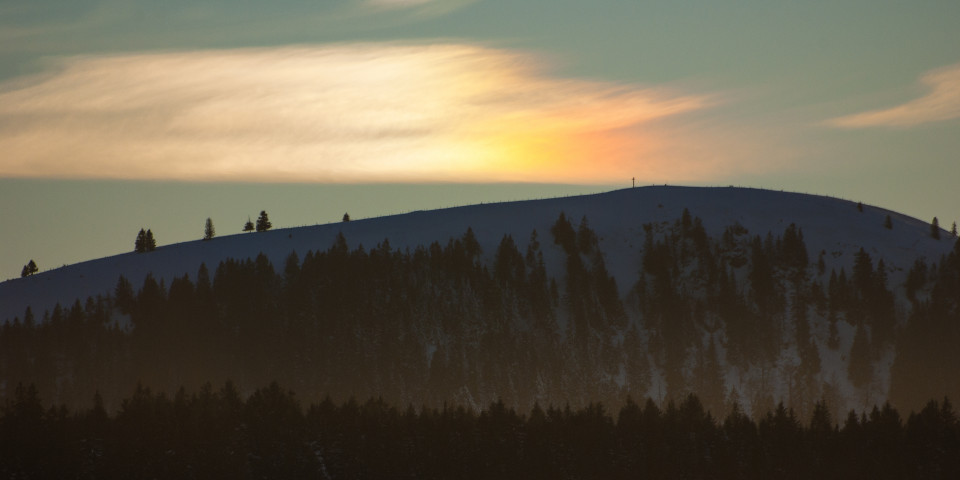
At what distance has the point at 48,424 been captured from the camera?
123688 mm

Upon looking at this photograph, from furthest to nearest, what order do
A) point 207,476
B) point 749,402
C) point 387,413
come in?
point 749,402 < point 387,413 < point 207,476

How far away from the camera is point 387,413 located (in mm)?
135250

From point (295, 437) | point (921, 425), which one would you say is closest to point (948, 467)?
point (921, 425)

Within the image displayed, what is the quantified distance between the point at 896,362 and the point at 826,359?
978 centimetres

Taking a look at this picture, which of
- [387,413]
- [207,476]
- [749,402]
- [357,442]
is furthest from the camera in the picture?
[749,402]

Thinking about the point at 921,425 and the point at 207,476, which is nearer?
the point at 207,476

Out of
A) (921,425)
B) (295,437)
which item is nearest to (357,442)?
(295,437)

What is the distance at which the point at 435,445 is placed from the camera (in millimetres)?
125312

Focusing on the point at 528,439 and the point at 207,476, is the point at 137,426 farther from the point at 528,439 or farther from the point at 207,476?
the point at 528,439

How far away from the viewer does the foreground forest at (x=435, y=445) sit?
120188 mm

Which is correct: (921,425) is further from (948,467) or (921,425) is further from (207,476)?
(207,476)

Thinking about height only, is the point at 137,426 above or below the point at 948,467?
above

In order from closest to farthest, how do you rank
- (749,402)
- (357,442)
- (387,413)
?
(357,442)
(387,413)
(749,402)

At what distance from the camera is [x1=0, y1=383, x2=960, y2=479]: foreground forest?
120188mm
